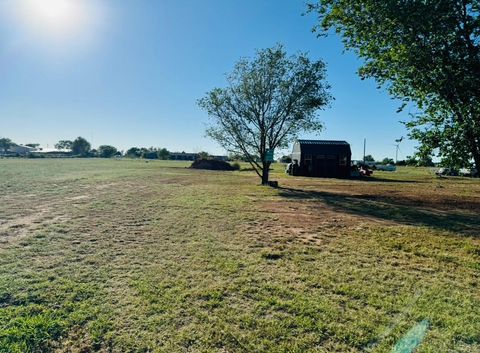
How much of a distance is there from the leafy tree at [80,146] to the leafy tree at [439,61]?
14322cm

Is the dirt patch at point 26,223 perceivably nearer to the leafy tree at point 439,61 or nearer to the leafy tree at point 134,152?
the leafy tree at point 439,61

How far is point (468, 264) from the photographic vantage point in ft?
17.1

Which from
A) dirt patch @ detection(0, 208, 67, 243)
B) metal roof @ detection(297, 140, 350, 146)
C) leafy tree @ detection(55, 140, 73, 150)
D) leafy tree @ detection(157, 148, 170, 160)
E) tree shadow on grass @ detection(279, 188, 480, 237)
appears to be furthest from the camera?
leafy tree @ detection(55, 140, 73, 150)

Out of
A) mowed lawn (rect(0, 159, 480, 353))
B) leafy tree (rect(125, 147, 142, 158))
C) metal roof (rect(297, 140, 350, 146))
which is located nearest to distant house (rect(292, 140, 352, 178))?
metal roof (rect(297, 140, 350, 146))

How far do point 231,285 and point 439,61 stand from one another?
6788 mm

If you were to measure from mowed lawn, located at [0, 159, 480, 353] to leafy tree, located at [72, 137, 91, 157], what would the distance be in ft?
459

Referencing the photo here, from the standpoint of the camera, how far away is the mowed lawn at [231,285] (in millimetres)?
2957

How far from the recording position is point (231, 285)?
162 inches

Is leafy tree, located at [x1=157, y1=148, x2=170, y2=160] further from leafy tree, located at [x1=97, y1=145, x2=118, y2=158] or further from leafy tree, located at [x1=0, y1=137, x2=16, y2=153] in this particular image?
leafy tree, located at [x1=0, y1=137, x2=16, y2=153]

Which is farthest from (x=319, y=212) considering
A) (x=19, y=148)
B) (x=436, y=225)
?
(x=19, y=148)

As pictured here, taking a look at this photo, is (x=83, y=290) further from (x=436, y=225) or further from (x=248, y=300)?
(x=436, y=225)

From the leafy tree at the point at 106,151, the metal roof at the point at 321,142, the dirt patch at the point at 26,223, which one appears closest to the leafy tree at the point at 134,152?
the leafy tree at the point at 106,151

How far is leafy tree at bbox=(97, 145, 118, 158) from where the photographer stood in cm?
13038

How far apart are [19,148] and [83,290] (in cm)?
17319
